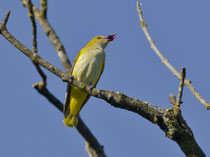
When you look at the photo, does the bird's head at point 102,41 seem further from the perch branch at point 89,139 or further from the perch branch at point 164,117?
the perch branch at point 164,117

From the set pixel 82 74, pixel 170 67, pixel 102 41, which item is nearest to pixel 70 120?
pixel 82 74

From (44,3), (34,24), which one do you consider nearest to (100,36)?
(44,3)

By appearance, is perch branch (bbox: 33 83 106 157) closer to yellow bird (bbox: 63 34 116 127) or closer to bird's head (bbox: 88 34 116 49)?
yellow bird (bbox: 63 34 116 127)

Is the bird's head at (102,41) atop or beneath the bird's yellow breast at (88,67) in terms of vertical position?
atop

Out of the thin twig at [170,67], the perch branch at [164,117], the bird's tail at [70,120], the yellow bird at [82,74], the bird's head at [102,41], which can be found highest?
the bird's head at [102,41]

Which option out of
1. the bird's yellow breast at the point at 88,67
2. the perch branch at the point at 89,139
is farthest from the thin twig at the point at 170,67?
the perch branch at the point at 89,139

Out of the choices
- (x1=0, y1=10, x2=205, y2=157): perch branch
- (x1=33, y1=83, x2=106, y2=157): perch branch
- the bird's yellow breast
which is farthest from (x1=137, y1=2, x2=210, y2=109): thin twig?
(x1=33, y1=83, x2=106, y2=157): perch branch

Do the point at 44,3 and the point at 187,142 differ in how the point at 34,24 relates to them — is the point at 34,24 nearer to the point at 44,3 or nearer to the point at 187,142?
the point at 44,3

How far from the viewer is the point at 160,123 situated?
3100 mm

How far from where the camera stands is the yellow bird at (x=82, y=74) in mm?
6027

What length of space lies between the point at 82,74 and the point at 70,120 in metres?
0.85

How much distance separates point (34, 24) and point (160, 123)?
1.63m

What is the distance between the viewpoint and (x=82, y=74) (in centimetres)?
601

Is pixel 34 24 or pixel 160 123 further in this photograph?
pixel 34 24
